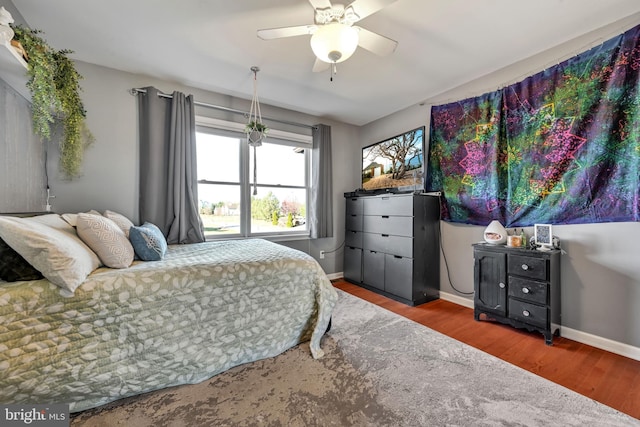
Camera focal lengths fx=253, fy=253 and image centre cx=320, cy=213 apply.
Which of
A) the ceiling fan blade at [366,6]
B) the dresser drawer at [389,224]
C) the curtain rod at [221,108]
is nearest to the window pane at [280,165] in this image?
the curtain rod at [221,108]

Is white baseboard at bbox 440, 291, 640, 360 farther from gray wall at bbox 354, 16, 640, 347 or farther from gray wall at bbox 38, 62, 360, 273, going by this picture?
gray wall at bbox 38, 62, 360, 273

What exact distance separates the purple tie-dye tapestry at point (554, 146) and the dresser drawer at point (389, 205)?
18.9 inches

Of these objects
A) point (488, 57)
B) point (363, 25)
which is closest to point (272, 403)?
point (363, 25)

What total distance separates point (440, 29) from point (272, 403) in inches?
109

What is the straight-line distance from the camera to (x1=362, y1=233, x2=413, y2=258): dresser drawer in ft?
9.46

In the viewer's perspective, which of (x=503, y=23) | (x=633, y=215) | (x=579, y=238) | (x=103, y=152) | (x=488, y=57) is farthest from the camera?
(x=103, y=152)

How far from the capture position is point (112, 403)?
A: 4.46ft

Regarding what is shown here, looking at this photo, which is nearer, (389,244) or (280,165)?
(389,244)

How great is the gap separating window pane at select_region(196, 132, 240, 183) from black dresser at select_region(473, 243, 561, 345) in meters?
2.90

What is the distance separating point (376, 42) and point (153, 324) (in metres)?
2.23

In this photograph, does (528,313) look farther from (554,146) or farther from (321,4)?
(321,4)

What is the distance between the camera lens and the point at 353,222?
3752 millimetres

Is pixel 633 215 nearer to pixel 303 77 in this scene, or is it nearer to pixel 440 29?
pixel 440 29

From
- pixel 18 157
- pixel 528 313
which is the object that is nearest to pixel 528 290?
pixel 528 313
